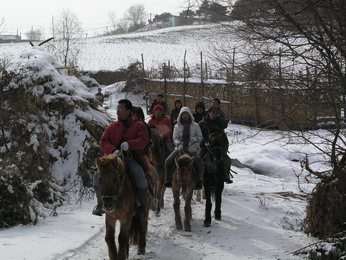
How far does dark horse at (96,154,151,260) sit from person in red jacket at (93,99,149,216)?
5.6 inches

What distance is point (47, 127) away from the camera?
12352mm

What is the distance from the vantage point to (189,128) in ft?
34.0

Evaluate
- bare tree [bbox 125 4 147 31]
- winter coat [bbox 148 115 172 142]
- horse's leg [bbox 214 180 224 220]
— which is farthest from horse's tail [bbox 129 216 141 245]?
bare tree [bbox 125 4 147 31]

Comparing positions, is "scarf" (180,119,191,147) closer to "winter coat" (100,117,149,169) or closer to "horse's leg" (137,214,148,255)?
"winter coat" (100,117,149,169)

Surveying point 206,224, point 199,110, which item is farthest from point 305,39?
point 199,110

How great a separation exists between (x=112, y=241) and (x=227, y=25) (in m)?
3.59

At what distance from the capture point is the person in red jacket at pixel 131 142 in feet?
22.6

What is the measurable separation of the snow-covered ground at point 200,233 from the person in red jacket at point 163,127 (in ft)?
5.20

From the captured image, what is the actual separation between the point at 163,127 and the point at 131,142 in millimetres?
5044

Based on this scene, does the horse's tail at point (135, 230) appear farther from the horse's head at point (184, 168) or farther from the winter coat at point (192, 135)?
the winter coat at point (192, 135)

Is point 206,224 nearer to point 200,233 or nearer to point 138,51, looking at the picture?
point 200,233

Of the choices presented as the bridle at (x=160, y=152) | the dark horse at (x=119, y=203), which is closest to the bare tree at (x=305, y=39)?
the dark horse at (x=119, y=203)

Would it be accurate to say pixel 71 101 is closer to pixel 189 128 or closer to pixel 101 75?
pixel 189 128

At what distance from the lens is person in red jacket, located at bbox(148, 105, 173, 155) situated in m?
11.6
